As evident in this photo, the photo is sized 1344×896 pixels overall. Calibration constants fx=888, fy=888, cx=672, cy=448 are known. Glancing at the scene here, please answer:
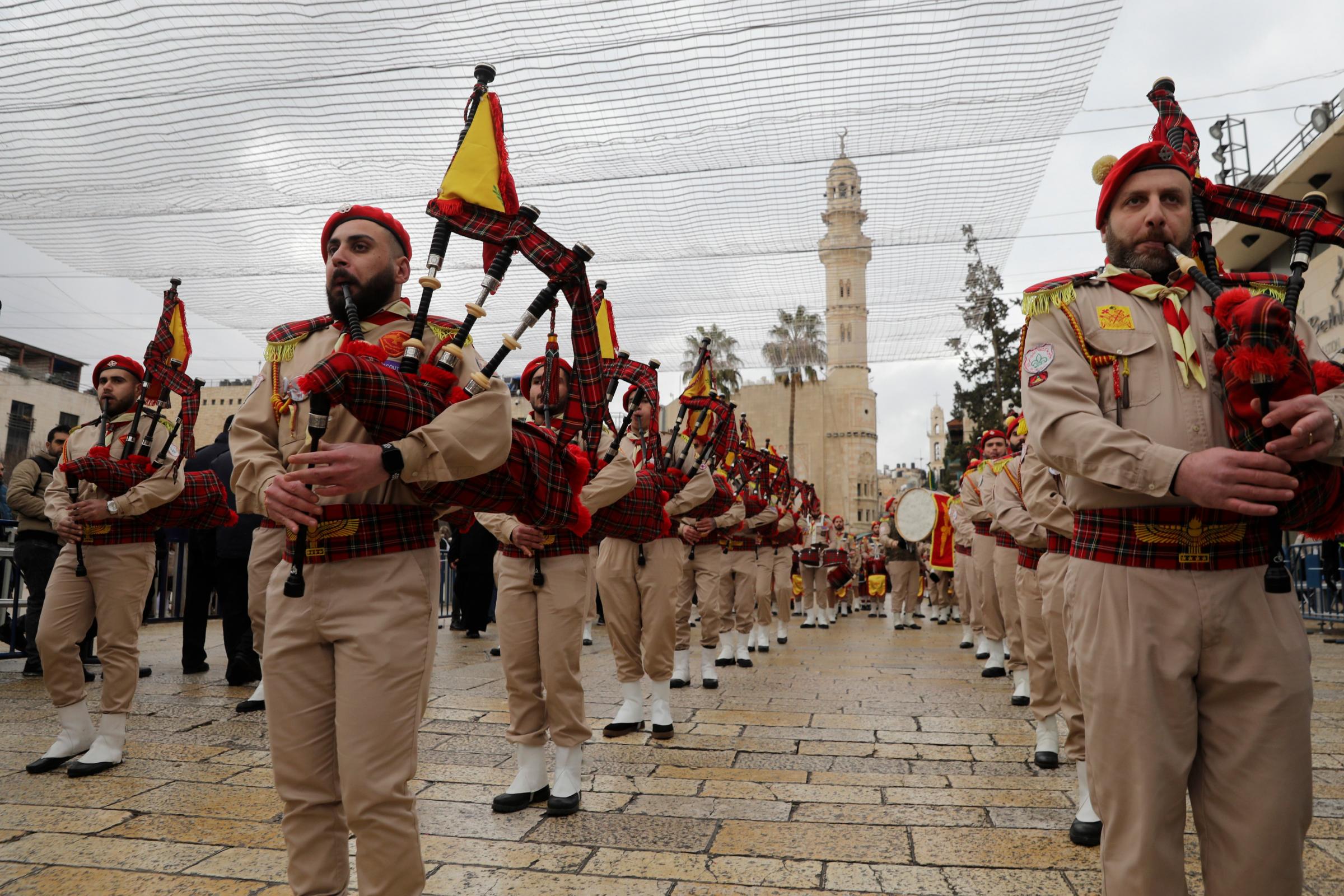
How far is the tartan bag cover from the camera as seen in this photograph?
200cm

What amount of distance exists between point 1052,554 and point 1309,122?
19.2 m

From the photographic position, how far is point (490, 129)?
9.39 ft

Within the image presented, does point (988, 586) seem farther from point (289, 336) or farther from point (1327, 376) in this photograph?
point (289, 336)

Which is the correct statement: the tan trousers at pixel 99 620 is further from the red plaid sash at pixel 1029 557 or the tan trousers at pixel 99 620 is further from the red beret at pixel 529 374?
the red plaid sash at pixel 1029 557

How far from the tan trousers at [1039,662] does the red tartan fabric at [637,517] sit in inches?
89.5

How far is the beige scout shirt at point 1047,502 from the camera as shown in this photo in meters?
4.28

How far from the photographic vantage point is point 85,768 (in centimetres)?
448

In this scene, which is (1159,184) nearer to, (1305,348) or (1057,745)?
(1305,348)

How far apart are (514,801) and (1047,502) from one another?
2.92 meters

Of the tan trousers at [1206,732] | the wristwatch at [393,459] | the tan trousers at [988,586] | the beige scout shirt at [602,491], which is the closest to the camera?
the tan trousers at [1206,732]

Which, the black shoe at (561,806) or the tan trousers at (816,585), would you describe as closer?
the black shoe at (561,806)

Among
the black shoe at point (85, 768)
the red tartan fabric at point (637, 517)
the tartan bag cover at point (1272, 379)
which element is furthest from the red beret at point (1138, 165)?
→ the black shoe at point (85, 768)

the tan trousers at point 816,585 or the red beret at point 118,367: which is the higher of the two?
the red beret at point 118,367

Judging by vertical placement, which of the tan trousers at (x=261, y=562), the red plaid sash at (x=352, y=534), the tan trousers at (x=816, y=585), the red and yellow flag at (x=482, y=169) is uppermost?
the red and yellow flag at (x=482, y=169)
